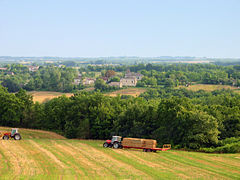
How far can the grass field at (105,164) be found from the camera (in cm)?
2730

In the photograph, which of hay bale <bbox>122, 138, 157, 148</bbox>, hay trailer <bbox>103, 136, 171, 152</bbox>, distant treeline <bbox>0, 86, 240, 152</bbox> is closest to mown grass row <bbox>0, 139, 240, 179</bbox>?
hay trailer <bbox>103, 136, 171, 152</bbox>

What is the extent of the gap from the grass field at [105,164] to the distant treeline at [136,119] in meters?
7.51

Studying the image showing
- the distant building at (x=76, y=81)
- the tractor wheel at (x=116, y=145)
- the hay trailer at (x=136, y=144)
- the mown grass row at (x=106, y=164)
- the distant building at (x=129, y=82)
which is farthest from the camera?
the distant building at (x=76, y=81)

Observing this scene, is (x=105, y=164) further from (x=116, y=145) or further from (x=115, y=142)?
(x=115, y=142)

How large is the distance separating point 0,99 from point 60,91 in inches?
3123

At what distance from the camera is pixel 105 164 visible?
103 feet

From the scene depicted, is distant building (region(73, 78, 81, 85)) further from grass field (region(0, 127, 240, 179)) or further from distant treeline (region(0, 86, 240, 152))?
grass field (region(0, 127, 240, 179))

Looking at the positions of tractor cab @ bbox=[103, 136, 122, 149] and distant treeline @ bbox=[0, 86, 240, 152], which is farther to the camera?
distant treeline @ bbox=[0, 86, 240, 152]

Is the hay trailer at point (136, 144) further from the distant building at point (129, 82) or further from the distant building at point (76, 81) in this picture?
the distant building at point (76, 81)

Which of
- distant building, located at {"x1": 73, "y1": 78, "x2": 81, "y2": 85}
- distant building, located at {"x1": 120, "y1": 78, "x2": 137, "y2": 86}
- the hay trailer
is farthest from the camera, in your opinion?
distant building, located at {"x1": 73, "y1": 78, "x2": 81, "y2": 85}

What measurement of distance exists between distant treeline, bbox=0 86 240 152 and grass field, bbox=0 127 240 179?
751 cm

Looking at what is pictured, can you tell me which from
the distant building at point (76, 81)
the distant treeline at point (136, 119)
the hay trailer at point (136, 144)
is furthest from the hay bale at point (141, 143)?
the distant building at point (76, 81)

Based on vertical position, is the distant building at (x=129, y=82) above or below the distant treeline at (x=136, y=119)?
below

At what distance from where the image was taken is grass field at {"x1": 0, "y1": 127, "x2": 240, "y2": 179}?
27.3m
